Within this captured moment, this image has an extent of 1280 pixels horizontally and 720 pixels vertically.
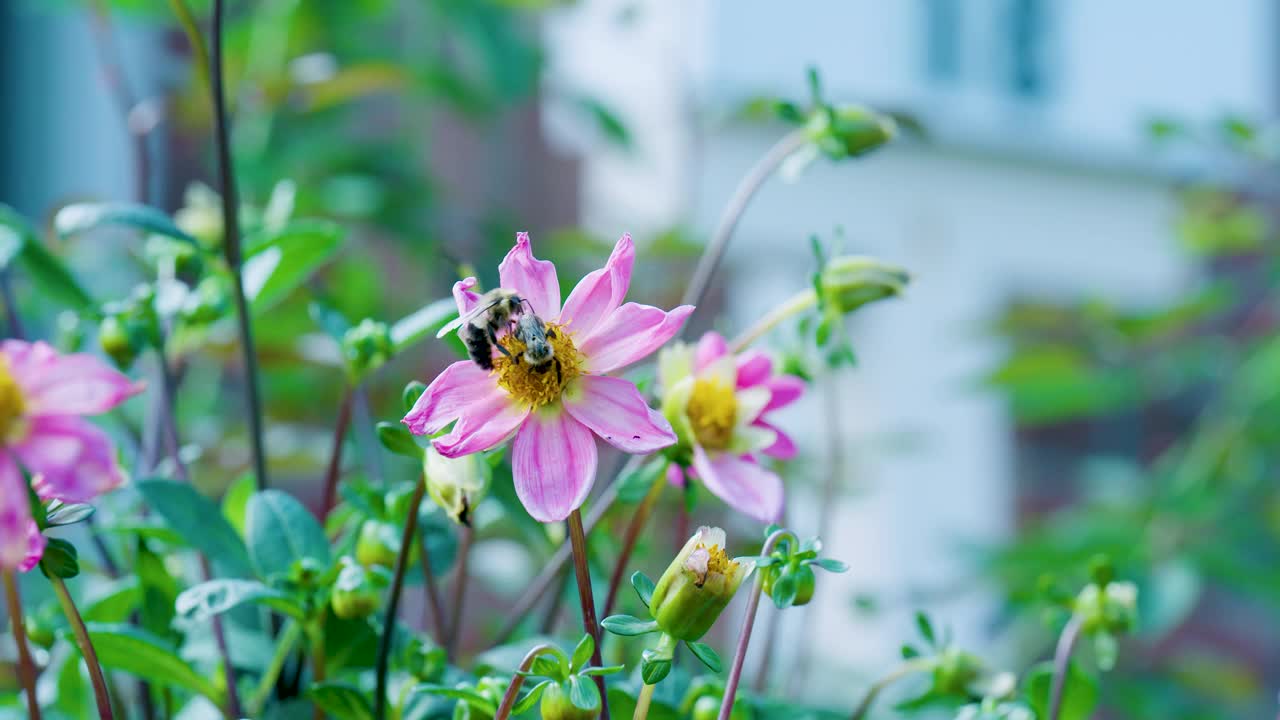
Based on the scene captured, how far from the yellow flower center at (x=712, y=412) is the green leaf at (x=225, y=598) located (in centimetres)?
10

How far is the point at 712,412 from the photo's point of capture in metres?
0.27

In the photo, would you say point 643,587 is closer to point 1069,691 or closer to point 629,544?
point 629,544

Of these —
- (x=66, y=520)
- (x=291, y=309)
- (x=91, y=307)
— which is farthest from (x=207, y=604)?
(x=291, y=309)

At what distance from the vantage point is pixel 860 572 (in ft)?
7.21

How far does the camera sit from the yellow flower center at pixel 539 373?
22 centimetres

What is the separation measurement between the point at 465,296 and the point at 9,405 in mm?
81

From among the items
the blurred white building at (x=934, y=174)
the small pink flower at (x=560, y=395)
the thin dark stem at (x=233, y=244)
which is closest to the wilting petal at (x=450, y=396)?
the small pink flower at (x=560, y=395)

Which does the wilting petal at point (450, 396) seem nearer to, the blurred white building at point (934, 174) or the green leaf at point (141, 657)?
the green leaf at point (141, 657)

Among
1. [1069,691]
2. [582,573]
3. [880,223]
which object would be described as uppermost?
[582,573]

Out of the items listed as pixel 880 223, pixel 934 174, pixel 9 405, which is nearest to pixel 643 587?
pixel 9 405

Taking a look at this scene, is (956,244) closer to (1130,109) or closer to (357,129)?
(1130,109)

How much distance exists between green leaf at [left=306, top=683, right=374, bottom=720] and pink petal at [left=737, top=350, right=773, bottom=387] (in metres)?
0.11

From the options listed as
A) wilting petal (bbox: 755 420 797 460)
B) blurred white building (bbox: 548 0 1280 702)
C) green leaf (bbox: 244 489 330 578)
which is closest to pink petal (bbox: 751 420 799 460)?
wilting petal (bbox: 755 420 797 460)

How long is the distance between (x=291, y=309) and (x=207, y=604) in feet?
2.09
